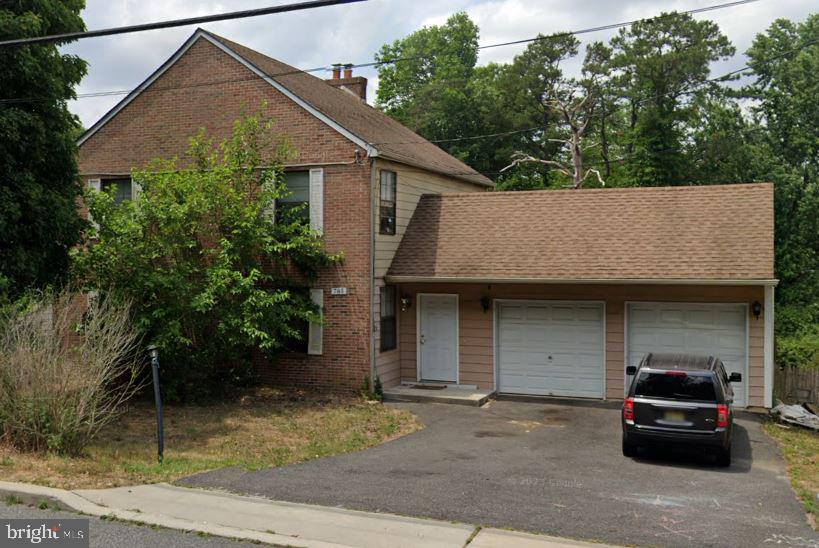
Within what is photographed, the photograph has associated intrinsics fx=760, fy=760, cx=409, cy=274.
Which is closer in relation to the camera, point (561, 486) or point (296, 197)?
point (561, 486)

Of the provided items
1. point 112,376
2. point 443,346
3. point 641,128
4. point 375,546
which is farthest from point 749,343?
point 641,128

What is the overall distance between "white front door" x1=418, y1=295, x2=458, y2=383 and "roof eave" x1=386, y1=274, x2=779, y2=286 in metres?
0.92

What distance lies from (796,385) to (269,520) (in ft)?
43.2

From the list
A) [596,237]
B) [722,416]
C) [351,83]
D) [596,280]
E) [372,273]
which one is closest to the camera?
[722,416]

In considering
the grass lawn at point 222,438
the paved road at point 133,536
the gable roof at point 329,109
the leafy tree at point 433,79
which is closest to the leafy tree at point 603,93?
the leafy tree at point 433,79

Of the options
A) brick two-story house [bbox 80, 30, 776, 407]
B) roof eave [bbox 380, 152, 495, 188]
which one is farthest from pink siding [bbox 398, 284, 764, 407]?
roof eave [bbox 380, 152, 495, 188]

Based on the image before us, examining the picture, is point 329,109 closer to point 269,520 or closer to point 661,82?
point 269,520

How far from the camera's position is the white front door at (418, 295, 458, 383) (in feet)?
59.0

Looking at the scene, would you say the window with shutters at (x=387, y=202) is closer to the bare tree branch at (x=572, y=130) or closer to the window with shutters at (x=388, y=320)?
the window with shutters at (x=388, y=320)

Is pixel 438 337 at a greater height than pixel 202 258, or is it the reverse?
pixel 202 258

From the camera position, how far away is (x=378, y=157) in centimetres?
1684

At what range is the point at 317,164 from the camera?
56.6 feet

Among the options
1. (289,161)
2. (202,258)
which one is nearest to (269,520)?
(202,258)

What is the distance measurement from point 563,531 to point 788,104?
29036 millimetres
